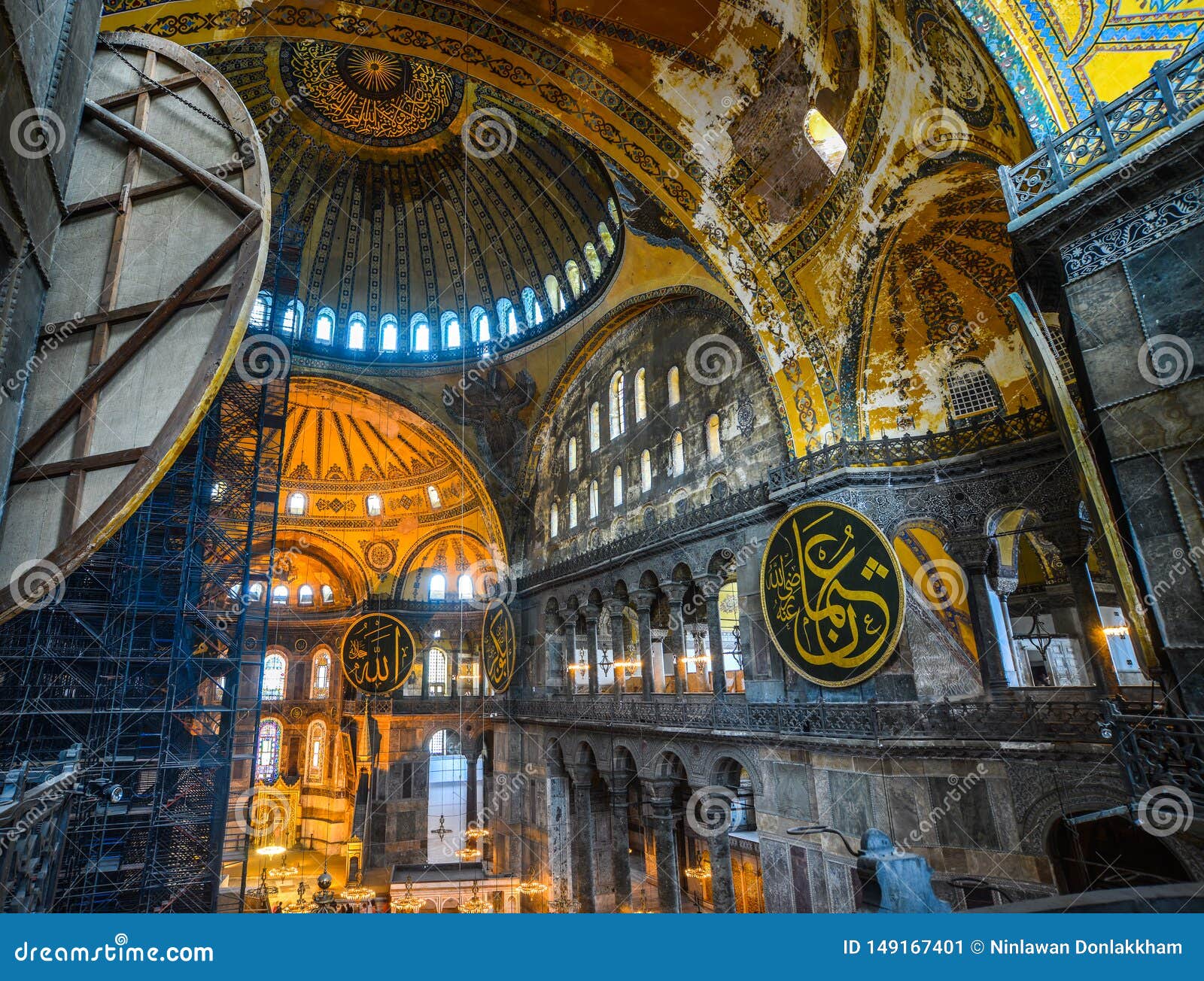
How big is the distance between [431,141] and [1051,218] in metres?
15.3

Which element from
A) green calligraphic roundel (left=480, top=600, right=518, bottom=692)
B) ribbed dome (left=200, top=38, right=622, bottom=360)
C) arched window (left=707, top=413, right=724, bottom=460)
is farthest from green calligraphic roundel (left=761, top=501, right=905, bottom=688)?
green calligraphic roundel (left=480, top=600, right=518, bottom=692)

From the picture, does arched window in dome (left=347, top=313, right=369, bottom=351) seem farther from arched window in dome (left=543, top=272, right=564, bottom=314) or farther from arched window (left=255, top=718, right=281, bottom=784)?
arched window (left=255, top=718, right=281, bottom=784)

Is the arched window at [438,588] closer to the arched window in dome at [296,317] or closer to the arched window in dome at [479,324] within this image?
the arched window in dome at [479,324]

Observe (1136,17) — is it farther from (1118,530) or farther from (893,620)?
(893,620)

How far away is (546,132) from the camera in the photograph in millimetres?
14984


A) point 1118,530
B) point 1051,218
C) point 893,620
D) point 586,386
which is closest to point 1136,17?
point 1051,218

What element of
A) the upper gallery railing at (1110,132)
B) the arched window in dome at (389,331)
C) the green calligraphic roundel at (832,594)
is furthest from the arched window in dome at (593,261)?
the upper gallery railing at (1110,132)

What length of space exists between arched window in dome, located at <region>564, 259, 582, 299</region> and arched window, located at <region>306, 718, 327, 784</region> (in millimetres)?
18891

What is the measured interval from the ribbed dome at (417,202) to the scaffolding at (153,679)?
10.9ft

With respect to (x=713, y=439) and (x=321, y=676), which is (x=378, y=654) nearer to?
(x=321, y=676)

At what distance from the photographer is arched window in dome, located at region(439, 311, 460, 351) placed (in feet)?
66.3

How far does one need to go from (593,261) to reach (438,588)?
1397 cm

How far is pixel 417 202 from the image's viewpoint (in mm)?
18609

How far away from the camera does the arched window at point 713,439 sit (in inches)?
500
